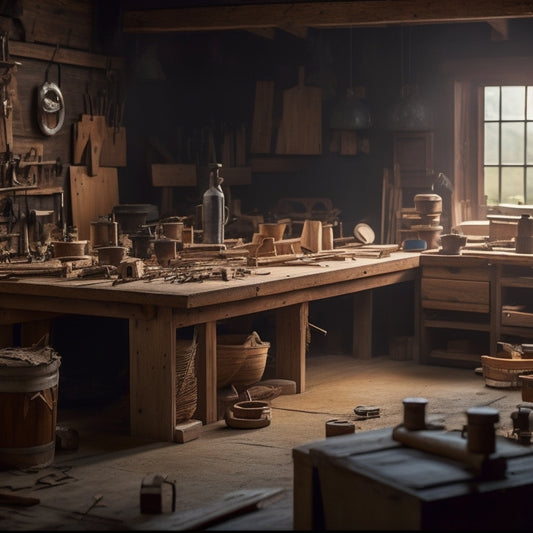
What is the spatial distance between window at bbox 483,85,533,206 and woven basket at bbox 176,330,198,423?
433cm

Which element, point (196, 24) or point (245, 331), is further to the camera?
point (196, 24)

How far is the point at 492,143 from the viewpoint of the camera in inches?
424

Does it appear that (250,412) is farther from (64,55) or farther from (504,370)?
(64,55)

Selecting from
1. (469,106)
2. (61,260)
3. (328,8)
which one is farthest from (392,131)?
(61,260)

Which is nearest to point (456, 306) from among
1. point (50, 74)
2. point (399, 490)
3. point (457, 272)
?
point (457, 272)

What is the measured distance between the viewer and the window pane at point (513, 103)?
1058cm

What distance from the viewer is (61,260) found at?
8164 mm

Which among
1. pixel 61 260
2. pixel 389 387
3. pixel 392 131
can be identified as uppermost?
pixel 392 131

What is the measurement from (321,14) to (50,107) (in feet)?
7.66

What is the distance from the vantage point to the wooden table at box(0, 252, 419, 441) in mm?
7082

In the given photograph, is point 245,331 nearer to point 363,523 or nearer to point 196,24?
point 196,24

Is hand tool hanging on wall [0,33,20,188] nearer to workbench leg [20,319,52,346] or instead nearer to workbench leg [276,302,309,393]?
workbench leg [20,319,52,346]

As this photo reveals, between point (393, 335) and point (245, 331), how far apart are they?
208cm

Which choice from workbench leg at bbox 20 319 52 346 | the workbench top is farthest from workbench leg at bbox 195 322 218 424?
workbench leg at bbox 20 319 52 346
